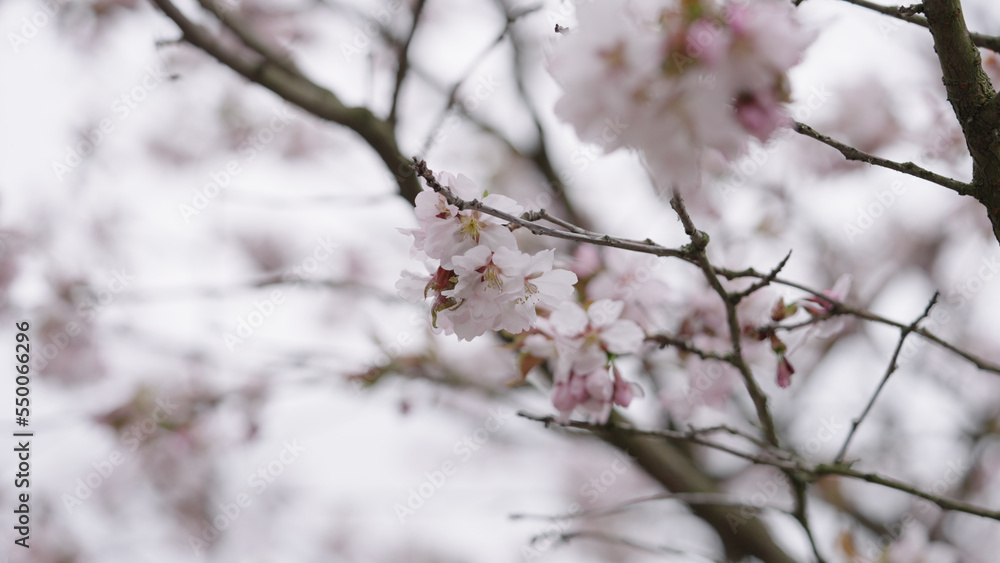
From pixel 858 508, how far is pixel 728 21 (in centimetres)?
332

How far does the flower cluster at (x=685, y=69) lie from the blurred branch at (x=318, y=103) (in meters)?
0.82

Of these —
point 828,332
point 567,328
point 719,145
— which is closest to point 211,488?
point 567,328

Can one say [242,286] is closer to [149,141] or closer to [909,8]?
[909,8]

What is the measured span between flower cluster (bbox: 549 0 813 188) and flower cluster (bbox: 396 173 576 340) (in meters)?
0.25

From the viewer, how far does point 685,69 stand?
59 cm

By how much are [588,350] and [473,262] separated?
37cm

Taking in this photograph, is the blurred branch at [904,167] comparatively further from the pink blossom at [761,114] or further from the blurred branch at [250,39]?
the blurred branch at [250,39]

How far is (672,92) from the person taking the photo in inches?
23.5

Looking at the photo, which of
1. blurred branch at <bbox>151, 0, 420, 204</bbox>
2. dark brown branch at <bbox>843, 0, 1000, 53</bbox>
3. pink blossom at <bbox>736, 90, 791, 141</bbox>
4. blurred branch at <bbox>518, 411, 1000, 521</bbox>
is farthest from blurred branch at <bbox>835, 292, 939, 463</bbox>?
blurred branch at <bbox>151, 0, 420, 204</bbox>

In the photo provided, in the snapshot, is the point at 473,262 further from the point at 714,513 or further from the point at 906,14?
the point at 714,513

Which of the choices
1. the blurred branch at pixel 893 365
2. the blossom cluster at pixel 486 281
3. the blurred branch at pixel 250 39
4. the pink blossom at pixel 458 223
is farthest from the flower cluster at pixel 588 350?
the blurred branch at pixel 250 39

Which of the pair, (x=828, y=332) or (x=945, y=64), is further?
(x=828, y=332)

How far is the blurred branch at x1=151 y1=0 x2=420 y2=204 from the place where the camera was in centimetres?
142

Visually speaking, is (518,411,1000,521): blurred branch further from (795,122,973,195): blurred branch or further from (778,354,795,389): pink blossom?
(795,122,973,195): blurred branch
